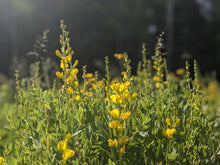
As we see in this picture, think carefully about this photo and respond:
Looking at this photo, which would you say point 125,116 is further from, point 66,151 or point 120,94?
point 66,151

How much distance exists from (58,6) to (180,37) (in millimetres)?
10728

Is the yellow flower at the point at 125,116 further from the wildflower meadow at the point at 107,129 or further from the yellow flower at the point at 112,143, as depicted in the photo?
the yellow flower at the point at 112,143

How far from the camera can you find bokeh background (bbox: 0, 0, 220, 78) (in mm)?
22172

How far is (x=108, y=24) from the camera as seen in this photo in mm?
22953

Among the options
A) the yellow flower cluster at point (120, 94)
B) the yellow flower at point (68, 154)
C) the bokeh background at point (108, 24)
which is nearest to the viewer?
the yellow flower at point (68, 154)

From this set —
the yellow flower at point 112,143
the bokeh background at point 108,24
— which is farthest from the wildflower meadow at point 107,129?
the bokeh background at point 108,24

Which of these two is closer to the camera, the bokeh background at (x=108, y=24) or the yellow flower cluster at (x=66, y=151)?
the yellow flower cluster at (x=66, y=151)

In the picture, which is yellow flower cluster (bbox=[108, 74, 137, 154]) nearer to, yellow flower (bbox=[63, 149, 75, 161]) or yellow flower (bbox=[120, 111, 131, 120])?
yellow flower (bbox=[120, 111, 131, 120])

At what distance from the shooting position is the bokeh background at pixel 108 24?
72.7ft

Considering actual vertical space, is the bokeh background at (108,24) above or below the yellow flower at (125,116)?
above

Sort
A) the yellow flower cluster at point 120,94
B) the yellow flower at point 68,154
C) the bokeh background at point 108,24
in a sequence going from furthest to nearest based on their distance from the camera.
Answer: the bokeh background at point 108,24, the yellow flower cluster at point 120,94, the yellow flower at point 68,154

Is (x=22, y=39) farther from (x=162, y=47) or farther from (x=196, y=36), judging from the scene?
(x=162, y=47)

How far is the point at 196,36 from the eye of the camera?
22.8m

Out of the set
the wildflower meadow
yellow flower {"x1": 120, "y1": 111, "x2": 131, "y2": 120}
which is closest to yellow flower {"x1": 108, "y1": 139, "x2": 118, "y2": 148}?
the wildflower meadow
